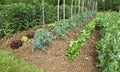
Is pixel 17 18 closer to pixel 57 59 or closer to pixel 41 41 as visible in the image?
pixel 41 41

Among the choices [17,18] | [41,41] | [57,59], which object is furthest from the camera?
[17,18]

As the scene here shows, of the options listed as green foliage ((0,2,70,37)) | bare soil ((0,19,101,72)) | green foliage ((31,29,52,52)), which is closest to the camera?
bare soil ((0,19,101,72))

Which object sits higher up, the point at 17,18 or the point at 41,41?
the point at 17,18

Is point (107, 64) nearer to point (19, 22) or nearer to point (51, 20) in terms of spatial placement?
point (19, 22)

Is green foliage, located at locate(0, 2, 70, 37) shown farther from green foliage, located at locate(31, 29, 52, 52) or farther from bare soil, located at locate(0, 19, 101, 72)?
bare soil, located at locate(0, 19, 101, 72)

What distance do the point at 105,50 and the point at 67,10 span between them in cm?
1442

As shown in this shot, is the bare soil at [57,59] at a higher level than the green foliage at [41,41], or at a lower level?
lower

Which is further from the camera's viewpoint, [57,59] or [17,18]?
[17,18]

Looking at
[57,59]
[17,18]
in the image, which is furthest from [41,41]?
[17,18]

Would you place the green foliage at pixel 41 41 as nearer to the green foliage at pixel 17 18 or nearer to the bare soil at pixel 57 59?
the bare soil at pixel 57 59

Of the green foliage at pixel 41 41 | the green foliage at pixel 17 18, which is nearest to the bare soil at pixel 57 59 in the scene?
the green foliage at pixel 41 41

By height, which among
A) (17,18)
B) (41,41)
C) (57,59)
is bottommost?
(57,59)

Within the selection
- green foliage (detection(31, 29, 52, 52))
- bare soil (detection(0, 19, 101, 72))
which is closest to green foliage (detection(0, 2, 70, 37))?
green foliage (detection(31, 29, 52, 52))

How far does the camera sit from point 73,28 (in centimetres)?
1278
